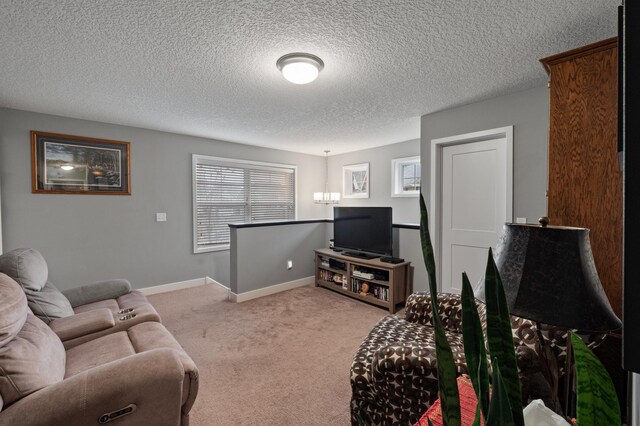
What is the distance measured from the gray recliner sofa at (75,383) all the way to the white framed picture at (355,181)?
182 inches

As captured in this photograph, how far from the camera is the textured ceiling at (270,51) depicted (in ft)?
5.32

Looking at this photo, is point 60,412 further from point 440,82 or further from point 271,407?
point 440,82

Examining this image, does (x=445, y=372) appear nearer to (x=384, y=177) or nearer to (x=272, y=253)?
(x=272, y=253)

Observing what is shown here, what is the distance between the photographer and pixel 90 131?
3650 mm

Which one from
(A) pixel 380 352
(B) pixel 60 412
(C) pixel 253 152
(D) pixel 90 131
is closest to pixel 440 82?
(A) pixel 380 352

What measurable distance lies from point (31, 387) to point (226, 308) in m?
2.44

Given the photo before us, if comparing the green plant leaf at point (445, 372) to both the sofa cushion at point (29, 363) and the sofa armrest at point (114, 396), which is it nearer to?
the sofa armrest at point (114, 396)

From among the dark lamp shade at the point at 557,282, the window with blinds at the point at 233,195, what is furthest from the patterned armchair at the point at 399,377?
the window with blinds at the point at 233,195

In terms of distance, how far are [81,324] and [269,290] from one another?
2.47 m

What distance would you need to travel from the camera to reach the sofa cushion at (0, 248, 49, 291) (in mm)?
1826

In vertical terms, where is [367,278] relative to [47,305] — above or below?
below

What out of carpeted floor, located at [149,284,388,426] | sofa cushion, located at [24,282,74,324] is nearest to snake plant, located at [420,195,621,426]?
carpeted floor, located at [149,284,388,426]

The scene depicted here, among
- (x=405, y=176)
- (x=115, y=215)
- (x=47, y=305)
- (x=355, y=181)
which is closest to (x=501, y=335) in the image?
(x=47, y=305)

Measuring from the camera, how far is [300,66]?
2.11 meters
